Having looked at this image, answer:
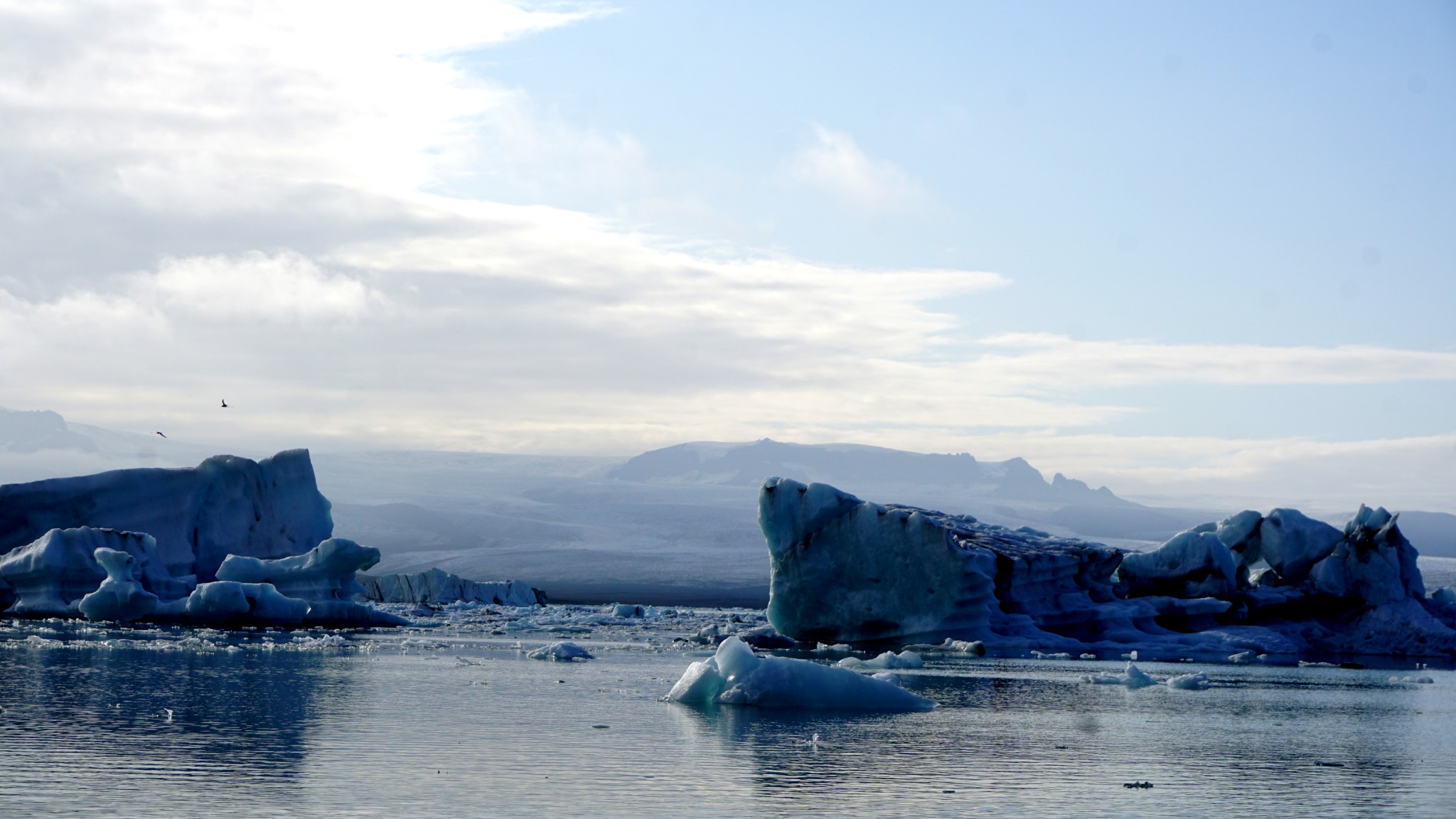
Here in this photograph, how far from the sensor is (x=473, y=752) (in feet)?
34.5

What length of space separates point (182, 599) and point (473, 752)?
23475mm

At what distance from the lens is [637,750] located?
1087 cm

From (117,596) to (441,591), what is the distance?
67.3 ft

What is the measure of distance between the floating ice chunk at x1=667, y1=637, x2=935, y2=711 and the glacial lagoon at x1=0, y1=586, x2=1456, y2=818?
0.45m

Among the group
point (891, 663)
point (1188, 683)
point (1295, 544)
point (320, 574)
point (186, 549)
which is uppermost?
point (1295, 544)

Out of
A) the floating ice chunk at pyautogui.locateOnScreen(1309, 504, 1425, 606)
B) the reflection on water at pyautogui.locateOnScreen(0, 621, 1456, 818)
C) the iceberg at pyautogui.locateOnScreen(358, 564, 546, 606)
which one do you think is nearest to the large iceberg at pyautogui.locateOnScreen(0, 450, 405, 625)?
the iceberg at pyautogui.locateOnScreen(358, 564, 546, 606)

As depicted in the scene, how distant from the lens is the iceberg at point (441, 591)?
1965 inches

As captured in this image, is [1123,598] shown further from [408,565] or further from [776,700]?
[408,565]

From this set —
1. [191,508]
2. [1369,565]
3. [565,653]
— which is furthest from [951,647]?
[191,508]

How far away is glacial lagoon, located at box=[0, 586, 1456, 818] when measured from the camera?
8.55m

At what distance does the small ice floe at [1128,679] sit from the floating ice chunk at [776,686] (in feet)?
20.1

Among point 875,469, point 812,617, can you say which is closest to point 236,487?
point 812,617

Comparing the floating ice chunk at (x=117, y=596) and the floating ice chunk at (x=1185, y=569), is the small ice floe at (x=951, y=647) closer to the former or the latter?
the floating ice chunk at (x=1185, y=569)

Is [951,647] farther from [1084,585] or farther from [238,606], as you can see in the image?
[238,606]
